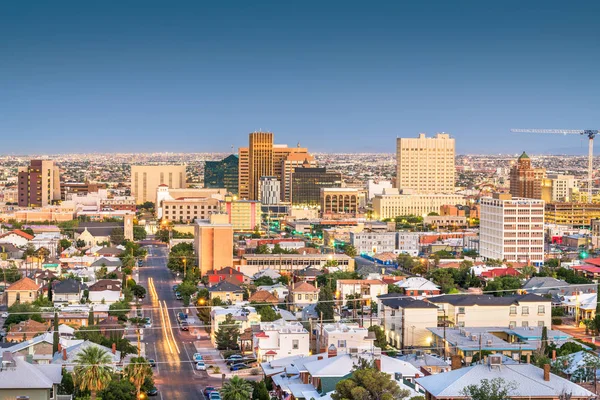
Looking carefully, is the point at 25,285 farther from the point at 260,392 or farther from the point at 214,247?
the point at 260,392

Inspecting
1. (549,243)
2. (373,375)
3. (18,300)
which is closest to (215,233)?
(18,300)

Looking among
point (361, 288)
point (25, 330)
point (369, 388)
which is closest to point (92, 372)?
point (369, 388)

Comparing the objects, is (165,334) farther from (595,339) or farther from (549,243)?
(549,243)

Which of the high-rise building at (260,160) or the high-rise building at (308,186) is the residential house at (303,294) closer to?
the high-rise building at (308,186)

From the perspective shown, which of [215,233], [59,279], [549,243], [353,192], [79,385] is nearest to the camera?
[79,385]

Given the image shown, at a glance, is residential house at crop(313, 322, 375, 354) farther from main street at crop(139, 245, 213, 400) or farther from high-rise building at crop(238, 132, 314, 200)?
high-rise building at crop(238, 132, 314, 200)

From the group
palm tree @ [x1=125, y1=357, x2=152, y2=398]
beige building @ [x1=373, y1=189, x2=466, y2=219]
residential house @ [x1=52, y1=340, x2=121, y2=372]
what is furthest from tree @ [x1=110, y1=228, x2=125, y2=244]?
palm tree @ [x1=125, y1=357, x2=152, y2=398]

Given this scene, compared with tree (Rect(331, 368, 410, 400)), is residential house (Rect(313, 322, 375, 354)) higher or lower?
lower
